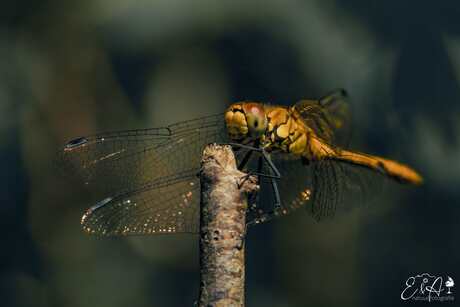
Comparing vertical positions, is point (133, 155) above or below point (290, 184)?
above

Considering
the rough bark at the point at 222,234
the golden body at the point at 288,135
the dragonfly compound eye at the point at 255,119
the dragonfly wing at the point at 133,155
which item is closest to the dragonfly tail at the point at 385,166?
the golden body at the point at 288,135

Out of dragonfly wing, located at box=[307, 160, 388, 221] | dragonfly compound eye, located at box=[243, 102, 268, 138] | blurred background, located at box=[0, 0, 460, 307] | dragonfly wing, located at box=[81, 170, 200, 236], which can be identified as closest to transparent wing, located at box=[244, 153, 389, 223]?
dragonfly wing, located at box=[307, 160, 388, 221]

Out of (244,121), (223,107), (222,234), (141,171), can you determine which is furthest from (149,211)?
(223,107)

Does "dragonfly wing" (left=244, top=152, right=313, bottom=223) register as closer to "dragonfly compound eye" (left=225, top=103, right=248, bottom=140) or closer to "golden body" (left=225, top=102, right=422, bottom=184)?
"golden body" (left=225, top=102, right=422, bottom=184)

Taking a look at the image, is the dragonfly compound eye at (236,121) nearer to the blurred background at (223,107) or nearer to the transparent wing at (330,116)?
the transparent wing at (330,116)
